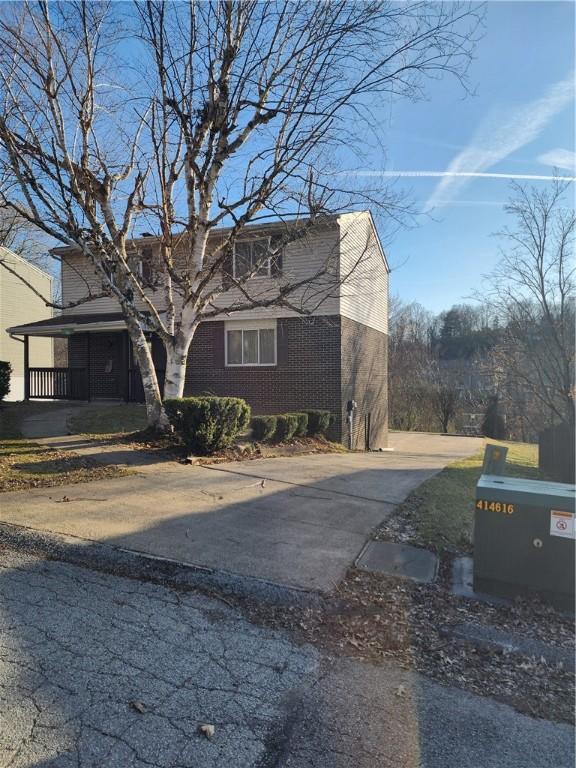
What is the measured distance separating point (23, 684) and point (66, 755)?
2.26 feet

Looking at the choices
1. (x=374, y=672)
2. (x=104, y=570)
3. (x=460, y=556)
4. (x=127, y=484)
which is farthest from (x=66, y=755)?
(x=127, y=484)

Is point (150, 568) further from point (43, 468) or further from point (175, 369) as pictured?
point (175, 369)

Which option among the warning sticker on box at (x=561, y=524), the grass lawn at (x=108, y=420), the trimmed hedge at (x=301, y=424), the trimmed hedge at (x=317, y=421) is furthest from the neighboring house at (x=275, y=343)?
the warning sticker on box at (x=561, y=524)

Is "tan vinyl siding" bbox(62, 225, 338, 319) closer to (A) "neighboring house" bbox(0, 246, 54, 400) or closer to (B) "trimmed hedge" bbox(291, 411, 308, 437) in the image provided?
(B) "trimmed hedge" bbox(291, 411, 308, 437)

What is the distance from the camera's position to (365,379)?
1934cm

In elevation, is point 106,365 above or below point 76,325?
below

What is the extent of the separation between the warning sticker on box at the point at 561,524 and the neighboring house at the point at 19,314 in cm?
2758

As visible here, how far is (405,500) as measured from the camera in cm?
775

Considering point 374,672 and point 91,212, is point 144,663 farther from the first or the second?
point 91,212

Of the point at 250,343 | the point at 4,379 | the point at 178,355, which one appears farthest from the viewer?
the point at 250,343

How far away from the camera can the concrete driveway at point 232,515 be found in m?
5.04

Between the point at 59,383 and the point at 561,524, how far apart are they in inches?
718

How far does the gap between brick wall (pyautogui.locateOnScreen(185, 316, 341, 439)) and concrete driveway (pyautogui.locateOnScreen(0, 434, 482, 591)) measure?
7138 millimetres

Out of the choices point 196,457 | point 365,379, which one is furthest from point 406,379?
point 196,457
